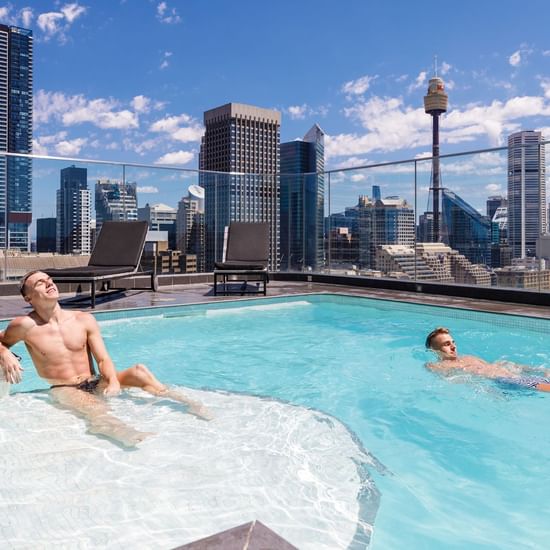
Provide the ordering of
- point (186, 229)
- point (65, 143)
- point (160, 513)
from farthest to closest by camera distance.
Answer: point (65, 143) < point (186, 229) < point (160, 513)

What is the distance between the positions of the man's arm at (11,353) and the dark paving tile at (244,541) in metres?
1.96

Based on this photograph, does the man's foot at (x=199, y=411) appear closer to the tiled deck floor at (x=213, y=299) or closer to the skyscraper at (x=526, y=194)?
the tiled deck floor at (x=213, y=299)

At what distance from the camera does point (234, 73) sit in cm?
2911

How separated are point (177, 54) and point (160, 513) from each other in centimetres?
2845

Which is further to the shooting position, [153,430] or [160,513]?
[153,430]

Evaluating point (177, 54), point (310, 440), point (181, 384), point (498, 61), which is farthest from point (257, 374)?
point (498, 61)

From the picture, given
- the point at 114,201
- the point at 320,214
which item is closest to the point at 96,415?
the point at 114,201

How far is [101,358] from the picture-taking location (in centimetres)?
296

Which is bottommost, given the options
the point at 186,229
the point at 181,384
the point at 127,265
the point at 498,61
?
the point at 181,384

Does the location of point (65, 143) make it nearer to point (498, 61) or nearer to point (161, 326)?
point (498, 61)

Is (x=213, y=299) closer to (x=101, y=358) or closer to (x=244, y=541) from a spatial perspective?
(x=101, y=358)

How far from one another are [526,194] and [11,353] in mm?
6022

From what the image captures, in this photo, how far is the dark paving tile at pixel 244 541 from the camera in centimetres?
111

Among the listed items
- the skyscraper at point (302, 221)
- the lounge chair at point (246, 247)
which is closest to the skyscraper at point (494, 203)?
the lounge chair at point (246, 247)
